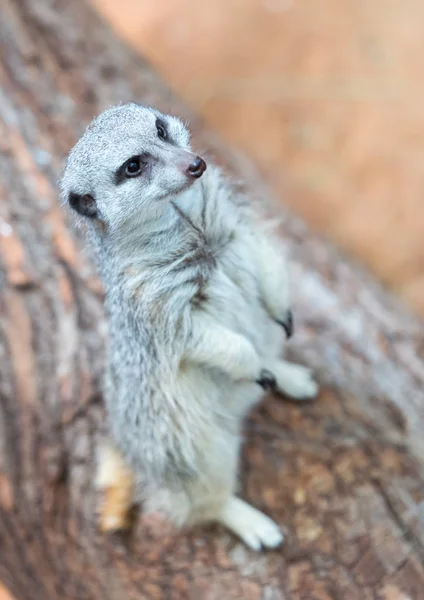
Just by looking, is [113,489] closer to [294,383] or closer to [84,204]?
[294,383]

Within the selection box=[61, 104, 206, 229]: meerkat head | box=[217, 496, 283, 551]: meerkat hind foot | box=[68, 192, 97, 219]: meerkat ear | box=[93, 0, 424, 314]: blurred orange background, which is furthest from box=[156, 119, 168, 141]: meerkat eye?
box=[93, 0, 424, 314]: blurred orange background

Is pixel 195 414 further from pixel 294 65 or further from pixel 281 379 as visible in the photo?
pixel 294 65

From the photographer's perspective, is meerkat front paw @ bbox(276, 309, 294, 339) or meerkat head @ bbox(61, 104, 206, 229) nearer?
meerkat head @ bbox(61, 104, 206, 229)

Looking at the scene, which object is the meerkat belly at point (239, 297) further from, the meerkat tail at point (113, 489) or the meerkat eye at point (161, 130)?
the meerkat tail at point (113, 489)

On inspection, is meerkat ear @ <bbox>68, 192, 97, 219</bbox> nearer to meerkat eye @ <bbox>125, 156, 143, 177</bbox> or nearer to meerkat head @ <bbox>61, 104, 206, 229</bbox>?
meerkat head @ <bbox>61, 104, 206, 229</bbox>

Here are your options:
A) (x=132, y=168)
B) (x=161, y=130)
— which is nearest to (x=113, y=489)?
(x=132, y=168)

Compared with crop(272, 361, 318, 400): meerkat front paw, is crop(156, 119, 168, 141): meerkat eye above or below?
above

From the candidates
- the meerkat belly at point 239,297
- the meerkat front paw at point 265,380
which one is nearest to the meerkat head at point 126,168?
the meerkat belly at point 239,297
